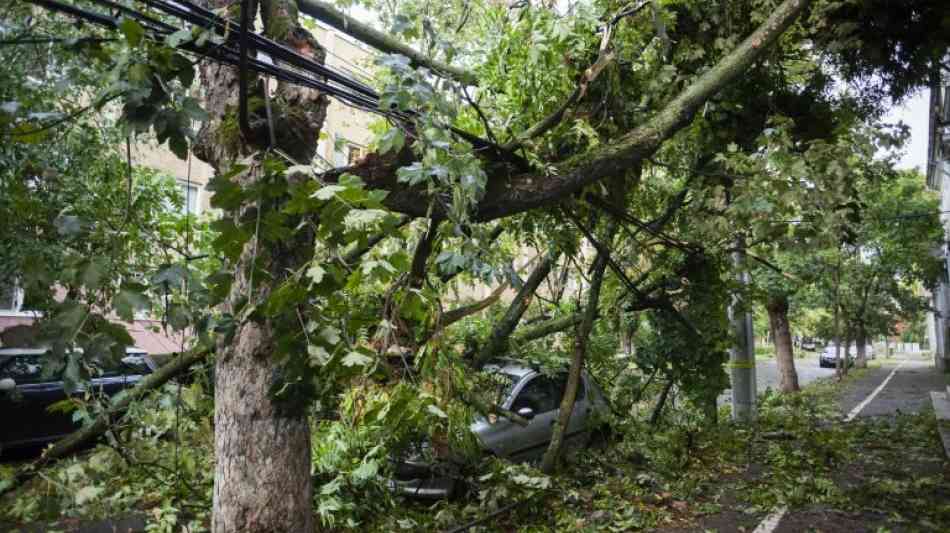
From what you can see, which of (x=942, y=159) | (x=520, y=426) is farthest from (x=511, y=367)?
(x=942, y=159)

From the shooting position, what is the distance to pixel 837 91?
7684mm

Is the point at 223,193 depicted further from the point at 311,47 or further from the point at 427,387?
the point at 427,387

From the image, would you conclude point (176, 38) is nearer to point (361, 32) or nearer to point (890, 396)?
point (361, 32)

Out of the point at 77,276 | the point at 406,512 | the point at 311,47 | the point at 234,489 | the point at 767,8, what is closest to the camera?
the point at 77,276

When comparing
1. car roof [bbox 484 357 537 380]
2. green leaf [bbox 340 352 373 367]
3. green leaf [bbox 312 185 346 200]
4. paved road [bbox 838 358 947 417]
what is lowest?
paved road [bbox 838 358 947 417]

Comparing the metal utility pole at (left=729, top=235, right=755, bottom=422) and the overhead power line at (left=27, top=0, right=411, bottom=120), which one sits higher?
the overhead power line at (left=27, top=0, right=411, bottom=120)

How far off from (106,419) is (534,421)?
17.5ft

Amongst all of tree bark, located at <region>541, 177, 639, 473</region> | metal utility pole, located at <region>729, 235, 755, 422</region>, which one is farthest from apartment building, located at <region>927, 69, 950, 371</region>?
metal utility pole, located at <region>729, 235, 755, 422</region>

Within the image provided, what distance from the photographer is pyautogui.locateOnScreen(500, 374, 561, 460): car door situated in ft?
25.6

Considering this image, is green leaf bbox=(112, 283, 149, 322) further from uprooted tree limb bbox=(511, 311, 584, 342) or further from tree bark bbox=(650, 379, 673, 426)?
tree bark bbox=(650, 379, 673, 426)

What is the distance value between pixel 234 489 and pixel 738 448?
26.7ft

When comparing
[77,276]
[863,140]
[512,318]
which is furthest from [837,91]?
[77,276]

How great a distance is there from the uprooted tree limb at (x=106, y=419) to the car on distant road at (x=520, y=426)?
99.3 inches

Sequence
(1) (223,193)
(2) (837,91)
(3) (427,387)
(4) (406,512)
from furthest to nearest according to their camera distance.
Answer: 1. (2) (837,91)
2. (4) (406,512)
3. (3) (427,387)
4. (1) (223,193)
